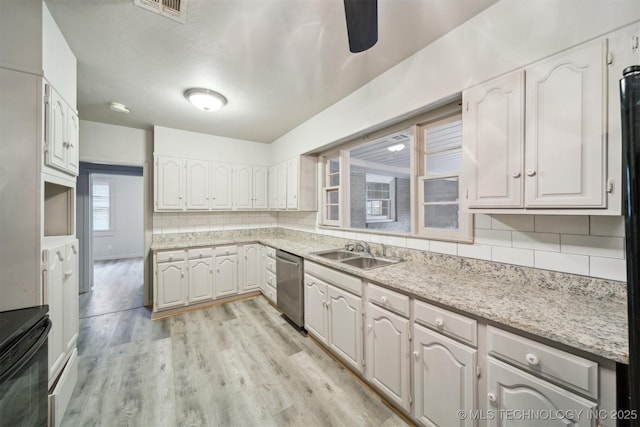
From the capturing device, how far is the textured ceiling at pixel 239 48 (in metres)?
1.40

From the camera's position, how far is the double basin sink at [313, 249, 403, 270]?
2.21 m

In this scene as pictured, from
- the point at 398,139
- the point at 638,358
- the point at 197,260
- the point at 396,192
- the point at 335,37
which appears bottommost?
the point at 197,260

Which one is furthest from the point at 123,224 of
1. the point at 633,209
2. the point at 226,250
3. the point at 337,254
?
the point at 633,209

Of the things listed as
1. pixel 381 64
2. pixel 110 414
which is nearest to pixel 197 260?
pixel 110 414

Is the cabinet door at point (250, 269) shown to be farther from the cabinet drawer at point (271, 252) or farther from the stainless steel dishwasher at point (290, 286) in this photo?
the stainless steel dishwasher at point (290, 286)

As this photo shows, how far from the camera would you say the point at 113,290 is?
4074mm

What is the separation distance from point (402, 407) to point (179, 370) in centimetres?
187

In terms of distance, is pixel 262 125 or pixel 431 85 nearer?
pixel 431 85

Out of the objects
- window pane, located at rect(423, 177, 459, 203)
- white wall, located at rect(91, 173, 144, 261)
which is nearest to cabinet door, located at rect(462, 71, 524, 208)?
window pane, located at rect(423, 177, 459, 203)

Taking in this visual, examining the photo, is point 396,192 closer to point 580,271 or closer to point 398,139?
point 398,139

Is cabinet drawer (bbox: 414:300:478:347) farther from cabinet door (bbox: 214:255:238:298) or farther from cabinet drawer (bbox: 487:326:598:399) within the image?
cabinet door (bbox: 214:255:238:298)

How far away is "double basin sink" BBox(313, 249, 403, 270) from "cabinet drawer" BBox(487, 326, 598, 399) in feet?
3.30

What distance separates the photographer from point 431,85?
5.59ft

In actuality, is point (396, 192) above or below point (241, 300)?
above
